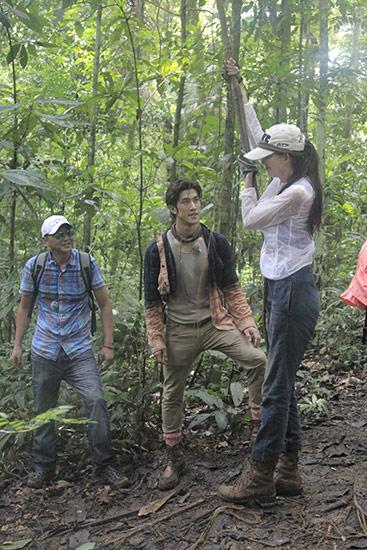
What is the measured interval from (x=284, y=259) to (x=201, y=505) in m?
1.74

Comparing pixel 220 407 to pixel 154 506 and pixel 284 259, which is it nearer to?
pixel 154 506

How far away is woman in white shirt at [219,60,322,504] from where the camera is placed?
3.30m

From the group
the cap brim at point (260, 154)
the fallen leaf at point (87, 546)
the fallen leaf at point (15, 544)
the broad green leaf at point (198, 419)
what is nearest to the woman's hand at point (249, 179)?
the cap brim at point (260, 154)

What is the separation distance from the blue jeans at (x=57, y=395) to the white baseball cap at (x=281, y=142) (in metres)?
2.24

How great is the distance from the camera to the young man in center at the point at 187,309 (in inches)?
162

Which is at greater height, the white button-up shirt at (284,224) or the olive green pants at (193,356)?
the white button-up shirt at (284,224)

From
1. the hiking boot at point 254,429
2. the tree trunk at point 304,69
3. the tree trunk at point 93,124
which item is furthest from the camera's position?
the tree trunk at point 304,69

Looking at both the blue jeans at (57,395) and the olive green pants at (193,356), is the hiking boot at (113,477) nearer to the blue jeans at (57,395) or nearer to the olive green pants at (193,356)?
the blue jeans at (57,395)

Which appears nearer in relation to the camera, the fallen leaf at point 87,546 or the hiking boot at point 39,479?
the fallen leaf at point 87,546

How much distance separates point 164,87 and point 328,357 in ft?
11.7

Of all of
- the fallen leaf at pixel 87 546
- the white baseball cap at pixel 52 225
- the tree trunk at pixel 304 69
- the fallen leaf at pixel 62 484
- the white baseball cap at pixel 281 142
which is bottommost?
→ the fallen leaf at pixel 62 484

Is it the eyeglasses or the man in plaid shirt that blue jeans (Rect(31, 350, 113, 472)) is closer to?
the man in plaid shirt

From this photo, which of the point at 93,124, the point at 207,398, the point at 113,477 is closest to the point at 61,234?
the point at 93,124

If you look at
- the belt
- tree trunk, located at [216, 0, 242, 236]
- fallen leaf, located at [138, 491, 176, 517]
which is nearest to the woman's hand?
the belt
